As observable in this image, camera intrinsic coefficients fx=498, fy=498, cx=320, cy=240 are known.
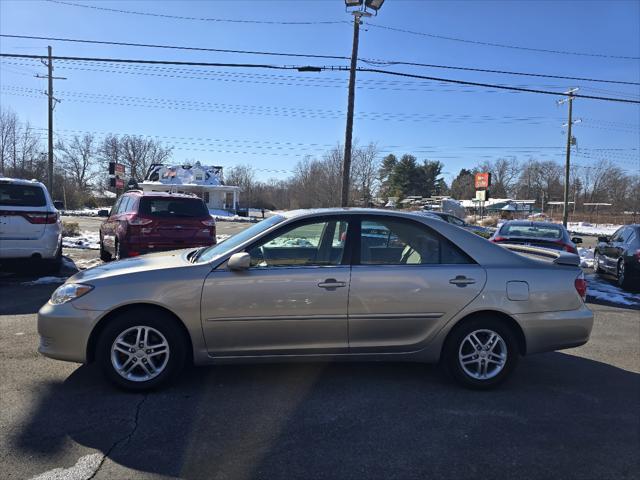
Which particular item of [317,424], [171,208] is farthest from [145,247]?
[317,424]

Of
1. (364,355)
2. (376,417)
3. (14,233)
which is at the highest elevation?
(14,233)

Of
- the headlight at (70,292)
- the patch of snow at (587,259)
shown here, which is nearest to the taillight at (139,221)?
the headlight at (70,292)

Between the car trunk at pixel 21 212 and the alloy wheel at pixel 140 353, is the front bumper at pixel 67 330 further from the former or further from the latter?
the car trunk at pixel 21 212

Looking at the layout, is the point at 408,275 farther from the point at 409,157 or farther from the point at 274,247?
the point at 409,157

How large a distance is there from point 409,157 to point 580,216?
28709mm

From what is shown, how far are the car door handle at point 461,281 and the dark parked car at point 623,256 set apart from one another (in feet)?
25.7

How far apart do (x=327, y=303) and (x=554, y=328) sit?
2.07 metres

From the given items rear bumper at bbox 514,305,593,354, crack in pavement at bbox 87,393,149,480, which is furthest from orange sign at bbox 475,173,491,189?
crack in pavement at bbox 87,393,149,480

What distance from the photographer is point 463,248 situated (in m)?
4.48

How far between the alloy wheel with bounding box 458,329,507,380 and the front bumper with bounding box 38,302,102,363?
3.14 m

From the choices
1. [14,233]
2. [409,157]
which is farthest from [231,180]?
[14,233]

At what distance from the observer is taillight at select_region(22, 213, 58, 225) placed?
29.4 feet

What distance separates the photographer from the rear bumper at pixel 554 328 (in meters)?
4.43

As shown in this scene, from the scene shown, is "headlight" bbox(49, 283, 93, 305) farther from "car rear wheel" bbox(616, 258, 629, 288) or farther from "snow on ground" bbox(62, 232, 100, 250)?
"snow on ground" bbox(62, 232, 100, 250)
